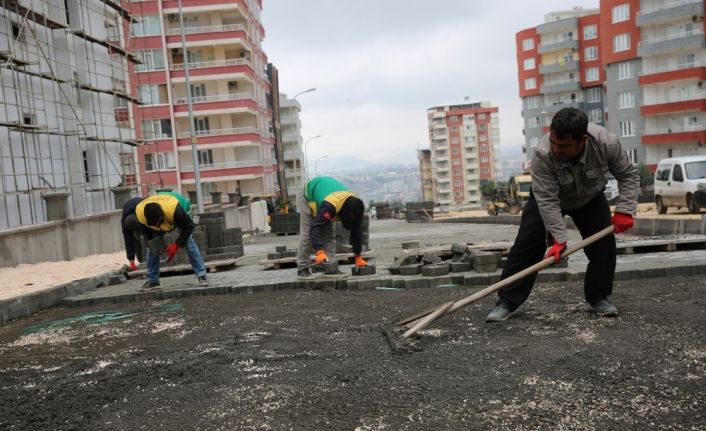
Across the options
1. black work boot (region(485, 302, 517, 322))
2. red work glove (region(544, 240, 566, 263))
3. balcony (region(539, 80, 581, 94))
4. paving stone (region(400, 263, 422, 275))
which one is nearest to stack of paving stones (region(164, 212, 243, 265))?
paving stone (region(400, 263, 422, 275))

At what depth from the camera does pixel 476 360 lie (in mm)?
4004

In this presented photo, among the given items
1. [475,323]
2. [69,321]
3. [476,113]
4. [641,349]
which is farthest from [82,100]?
[476,113]

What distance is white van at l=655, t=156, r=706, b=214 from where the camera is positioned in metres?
16.5

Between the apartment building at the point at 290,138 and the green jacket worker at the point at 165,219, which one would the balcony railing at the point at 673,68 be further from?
the apartment building at the point at 290,138

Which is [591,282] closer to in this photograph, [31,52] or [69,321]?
[69,321]

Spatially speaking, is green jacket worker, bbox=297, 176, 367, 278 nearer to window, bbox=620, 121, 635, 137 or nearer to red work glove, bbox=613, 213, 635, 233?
red work glove, bbox=613, 213, 635, 233

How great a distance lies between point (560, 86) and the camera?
62.5 m

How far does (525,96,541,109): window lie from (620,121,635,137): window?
1965cm

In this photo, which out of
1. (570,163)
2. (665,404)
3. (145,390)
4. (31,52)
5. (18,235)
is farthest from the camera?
(31,52)

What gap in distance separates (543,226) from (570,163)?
23.7 inches

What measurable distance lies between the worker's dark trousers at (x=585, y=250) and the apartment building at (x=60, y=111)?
11.1m

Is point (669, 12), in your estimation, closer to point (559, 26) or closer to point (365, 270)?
point (559, 26)

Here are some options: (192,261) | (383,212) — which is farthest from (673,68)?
(192,261)

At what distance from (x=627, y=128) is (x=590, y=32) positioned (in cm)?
1898
